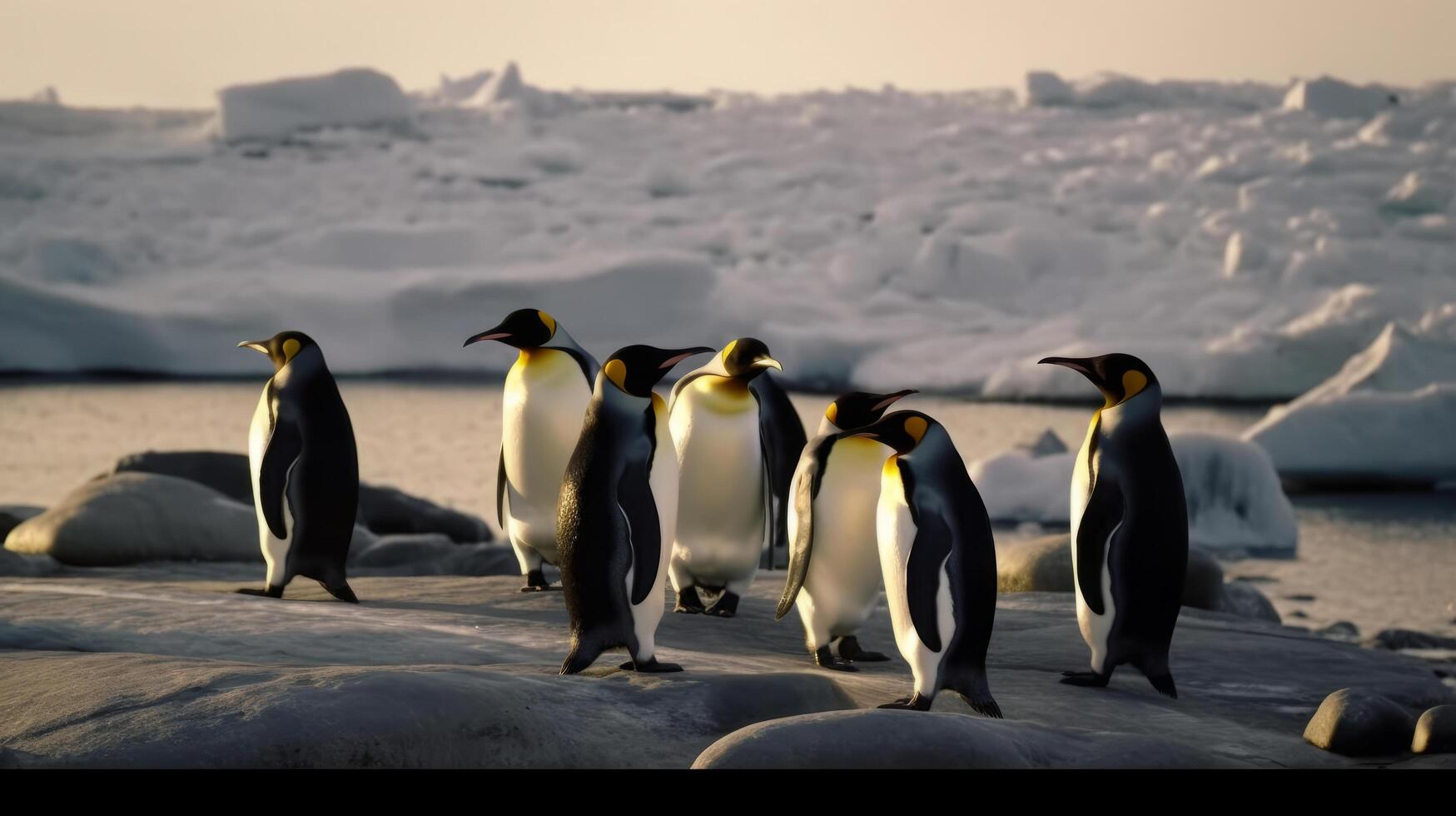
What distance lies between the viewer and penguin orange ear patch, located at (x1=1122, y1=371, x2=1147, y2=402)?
4.51 meters

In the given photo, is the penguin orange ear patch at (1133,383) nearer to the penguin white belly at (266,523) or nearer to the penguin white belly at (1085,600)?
the penguin white belly at (1085,600)

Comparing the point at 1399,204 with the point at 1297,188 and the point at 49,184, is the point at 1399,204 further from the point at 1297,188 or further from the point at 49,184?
the point at 49,184

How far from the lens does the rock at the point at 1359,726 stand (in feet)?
13.2

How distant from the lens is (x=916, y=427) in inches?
158

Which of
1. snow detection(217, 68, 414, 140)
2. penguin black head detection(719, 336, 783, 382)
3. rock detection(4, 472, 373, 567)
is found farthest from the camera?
snow detection(217, 68, 414, 140)

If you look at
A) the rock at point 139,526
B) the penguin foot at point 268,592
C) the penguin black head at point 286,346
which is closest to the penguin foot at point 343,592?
the penguin foot at point 268,592

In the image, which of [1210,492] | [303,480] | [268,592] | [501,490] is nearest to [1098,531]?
[501,490]

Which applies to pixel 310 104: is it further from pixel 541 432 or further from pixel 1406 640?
pixel 541 432

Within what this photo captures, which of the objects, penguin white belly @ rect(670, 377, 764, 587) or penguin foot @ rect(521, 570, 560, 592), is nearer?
penguin white belly @ rect(670, 377, 764, 587)

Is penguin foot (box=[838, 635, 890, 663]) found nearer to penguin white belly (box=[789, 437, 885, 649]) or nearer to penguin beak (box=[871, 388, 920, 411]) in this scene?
penguin white belly (box=[789, 437, 885, 649])

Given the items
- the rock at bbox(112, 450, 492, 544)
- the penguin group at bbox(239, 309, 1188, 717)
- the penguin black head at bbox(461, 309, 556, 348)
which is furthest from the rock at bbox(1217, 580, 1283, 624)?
the rock at bbox(112, 450, 492, 544)

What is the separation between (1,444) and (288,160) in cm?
1362

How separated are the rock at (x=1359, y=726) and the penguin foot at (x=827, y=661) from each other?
1184mm

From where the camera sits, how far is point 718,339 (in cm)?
2309
